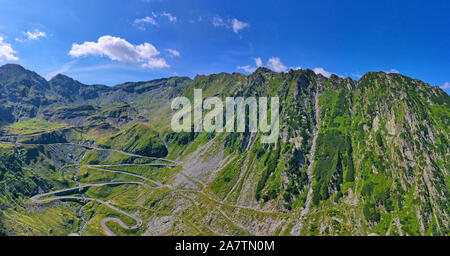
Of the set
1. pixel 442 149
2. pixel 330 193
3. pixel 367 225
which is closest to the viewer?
pixel 367 225

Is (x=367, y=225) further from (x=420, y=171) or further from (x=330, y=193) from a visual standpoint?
(x=420, y=171)

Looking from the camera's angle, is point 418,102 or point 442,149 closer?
point 442,149

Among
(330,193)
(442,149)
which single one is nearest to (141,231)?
(330,193)
